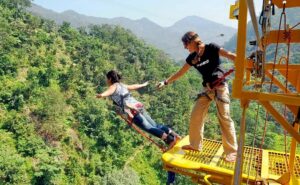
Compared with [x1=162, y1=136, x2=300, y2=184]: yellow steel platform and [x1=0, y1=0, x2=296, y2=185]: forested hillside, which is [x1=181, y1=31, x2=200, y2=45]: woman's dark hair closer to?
[x1=162, y1=136, x2=300, y2=184]: yellow steel platform

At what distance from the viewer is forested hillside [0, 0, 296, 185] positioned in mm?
30234

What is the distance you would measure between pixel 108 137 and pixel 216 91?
3285 centimetres

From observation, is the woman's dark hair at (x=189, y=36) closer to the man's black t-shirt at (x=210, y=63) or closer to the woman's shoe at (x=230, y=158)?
the man's black t-shirt at (x=210, y=63)

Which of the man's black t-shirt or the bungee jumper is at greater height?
the man's black t-shirt

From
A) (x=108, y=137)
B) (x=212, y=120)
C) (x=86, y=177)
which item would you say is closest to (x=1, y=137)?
(x=86, y=177)

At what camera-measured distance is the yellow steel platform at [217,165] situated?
3.24 m

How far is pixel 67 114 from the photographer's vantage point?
37.5 metres

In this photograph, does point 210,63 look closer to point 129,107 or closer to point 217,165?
point 217,165

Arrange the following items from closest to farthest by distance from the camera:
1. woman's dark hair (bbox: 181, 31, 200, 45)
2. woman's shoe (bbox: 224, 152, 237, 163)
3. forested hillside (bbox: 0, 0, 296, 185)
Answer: woman's shoe (bbox: 224, 152, 237, 163) < woman's dark hair (bbox: 181, 31, 200, 45) < forested hillside (bbox: 0, 0, 296, 185)

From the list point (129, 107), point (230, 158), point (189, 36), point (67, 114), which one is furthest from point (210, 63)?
point (67, 114)

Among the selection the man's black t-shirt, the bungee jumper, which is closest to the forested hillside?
the bungee jumper

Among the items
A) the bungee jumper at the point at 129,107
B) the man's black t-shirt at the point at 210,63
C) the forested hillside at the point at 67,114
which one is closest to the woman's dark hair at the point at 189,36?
the man's black t-shirt at the point at 210,63

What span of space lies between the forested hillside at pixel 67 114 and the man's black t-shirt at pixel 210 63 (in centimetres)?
2508

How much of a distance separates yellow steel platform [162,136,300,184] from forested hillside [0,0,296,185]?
24797mm
